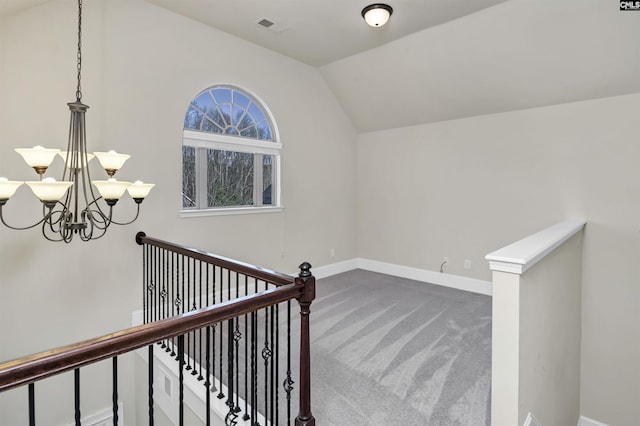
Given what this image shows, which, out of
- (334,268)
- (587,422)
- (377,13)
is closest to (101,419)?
(334,268)

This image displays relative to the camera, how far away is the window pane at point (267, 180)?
4419 mm

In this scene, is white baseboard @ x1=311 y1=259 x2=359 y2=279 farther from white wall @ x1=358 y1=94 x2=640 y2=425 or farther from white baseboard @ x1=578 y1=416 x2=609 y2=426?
white baseboard @ x1=578 y1=416 x2=609 y2=426

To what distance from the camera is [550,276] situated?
7.77 feet

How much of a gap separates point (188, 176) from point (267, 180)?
1065mm

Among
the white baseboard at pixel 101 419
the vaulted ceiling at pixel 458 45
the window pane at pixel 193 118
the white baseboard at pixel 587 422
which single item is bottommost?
the white baseboard at pixel 587 422

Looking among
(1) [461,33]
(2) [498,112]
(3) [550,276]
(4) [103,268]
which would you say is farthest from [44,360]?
(2) [498,112]

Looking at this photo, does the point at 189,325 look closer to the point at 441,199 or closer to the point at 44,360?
the point at 44,360

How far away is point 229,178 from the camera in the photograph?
13.4ft

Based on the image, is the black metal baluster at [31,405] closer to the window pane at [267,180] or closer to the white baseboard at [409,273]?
the window pane at [267,180]

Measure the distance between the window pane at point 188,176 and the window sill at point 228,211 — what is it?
0.15 m

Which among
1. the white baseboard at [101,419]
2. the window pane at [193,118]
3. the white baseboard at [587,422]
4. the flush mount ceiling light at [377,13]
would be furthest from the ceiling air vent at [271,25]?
the white baseboard at [587,422]

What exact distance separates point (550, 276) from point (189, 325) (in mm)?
2387

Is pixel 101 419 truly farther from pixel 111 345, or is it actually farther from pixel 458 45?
pixel 458 45

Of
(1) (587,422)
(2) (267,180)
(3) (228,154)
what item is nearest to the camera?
(1) (587,422)
